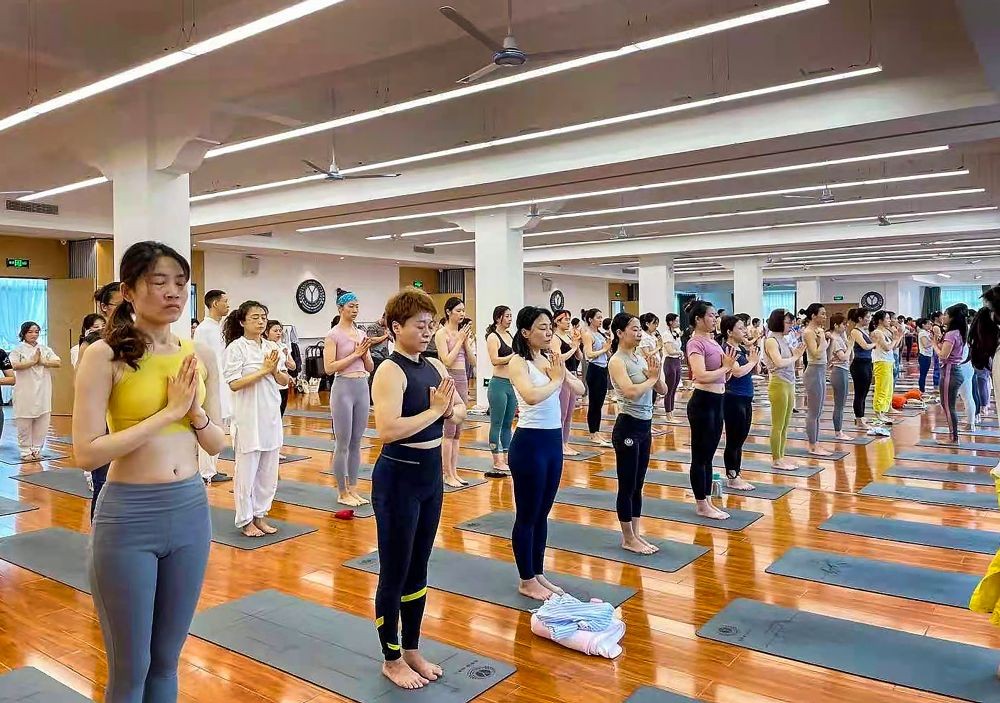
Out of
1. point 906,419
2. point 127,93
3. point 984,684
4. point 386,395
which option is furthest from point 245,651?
point 906,419

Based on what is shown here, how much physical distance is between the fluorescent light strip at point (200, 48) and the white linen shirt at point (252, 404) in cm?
168

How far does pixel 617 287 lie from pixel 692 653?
24.1m

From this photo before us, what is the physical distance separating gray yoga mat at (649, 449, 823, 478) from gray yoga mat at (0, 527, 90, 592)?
4.87 meters

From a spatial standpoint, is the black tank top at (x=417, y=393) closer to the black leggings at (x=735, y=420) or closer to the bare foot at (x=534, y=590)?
the bare foot at (x=534, y=590)

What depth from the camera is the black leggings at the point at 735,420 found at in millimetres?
5422

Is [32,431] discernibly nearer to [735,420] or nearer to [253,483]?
[253,483]

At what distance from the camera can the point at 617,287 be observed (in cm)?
2648

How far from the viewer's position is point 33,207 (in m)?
10.2

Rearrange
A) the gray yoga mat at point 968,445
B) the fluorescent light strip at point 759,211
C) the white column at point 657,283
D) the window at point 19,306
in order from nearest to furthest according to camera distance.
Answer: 1. the gray yoga mat at point 968,445
2. the fluorescent light strip at point 759,211
3. the window at point 19,306
4. the white column at point 657,283

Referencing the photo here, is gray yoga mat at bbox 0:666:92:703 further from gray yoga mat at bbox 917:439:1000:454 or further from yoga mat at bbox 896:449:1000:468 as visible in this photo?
gray yoga mat at bbox 917:439:1000:454

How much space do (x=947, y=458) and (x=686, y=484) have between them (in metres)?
2.98

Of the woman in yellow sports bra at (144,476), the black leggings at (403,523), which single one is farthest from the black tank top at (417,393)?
the woman in yellow sports bra at (144,476)

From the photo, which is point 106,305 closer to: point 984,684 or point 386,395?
point 386,395

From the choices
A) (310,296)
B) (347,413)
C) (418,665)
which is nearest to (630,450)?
(418,665)
